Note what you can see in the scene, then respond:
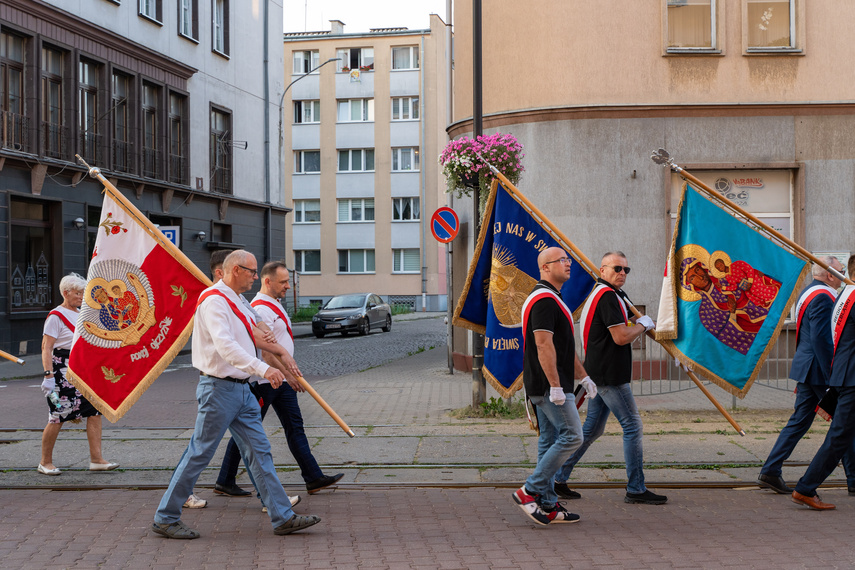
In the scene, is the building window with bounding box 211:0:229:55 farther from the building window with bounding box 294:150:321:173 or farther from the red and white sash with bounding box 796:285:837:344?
the red and white sash with bounding box 796:285:837:344

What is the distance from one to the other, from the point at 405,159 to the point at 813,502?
4866 centimetres

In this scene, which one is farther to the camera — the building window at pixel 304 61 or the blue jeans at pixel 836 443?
the building window at pixel 304 61

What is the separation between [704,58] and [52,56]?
16.5 metres

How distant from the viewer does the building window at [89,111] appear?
24.2m


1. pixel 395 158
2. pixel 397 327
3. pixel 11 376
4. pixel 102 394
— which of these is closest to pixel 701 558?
pixel 102 394

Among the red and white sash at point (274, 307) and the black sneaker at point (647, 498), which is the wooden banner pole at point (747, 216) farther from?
the red and white sash at point (274, 307)

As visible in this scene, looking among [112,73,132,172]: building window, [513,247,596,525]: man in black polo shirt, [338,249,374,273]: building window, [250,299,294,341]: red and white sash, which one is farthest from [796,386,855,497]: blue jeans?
[338,249,374,273]: building window

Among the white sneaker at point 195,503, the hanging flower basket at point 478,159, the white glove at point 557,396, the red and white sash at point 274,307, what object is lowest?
the white sneaker at point 195,503

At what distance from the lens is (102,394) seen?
735 centimetres

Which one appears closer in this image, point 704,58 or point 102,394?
point 102,394

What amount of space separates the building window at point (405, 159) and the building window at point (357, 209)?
8.20 feet

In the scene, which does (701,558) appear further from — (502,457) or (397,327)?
(397,327)

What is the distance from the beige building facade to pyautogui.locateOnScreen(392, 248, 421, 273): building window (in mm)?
39177

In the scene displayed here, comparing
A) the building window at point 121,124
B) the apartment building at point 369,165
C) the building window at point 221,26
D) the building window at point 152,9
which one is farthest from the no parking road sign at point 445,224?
the apartment building at point 369,165
